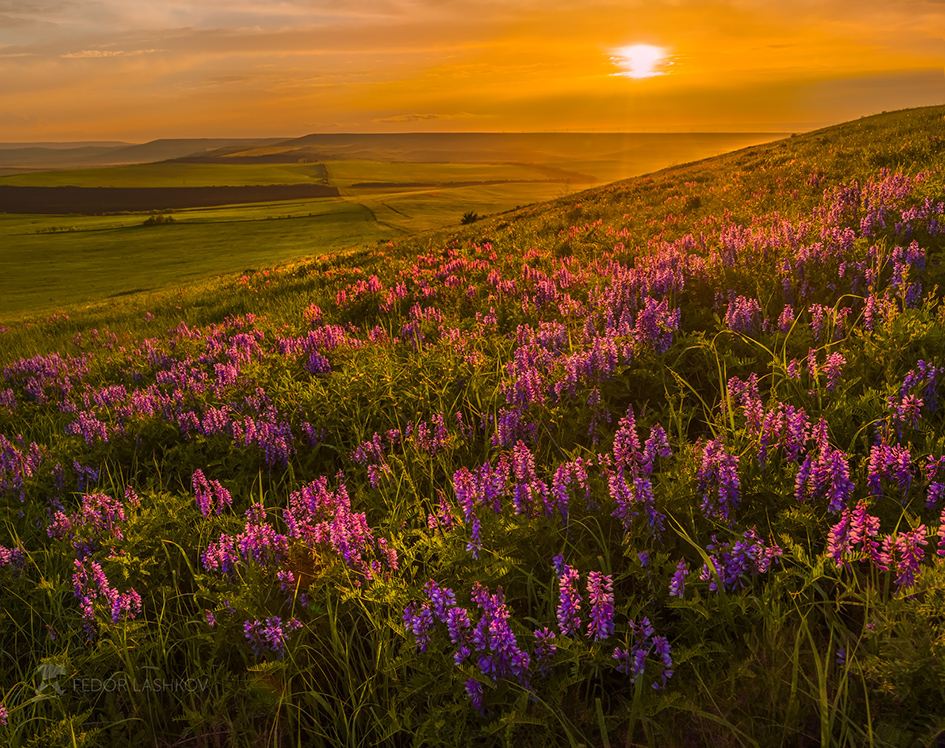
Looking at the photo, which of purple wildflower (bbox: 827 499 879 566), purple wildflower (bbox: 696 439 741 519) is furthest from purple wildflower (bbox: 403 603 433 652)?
purple wildflower (bbox: 827 499 879 566)

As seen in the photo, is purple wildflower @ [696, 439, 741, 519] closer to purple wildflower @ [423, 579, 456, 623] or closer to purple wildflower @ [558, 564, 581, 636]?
purple wildflower @ [558, 564, 581, 636]

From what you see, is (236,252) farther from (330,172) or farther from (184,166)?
(184,166)

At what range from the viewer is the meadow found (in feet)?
7.12

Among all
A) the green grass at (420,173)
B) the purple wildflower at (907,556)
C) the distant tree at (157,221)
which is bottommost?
the purple wildflower at (907,556)

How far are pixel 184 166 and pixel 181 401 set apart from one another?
195 metres

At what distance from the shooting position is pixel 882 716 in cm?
192

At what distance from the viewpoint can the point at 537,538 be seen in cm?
294

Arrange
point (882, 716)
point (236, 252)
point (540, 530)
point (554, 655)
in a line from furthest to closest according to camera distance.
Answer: point (236, 252)
point (540, 530)
point (554, 655)
point (882, 716)

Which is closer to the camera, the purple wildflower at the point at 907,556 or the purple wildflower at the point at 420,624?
the purple wildflower at the point at 907,556

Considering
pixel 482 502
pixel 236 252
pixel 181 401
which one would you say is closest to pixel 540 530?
pixel 482 502

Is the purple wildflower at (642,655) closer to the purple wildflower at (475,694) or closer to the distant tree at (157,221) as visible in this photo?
the purple wildflower at (475,694)

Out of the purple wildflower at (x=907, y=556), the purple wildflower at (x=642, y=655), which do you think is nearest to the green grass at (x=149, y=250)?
the purple wildflower at (x=642, y=655)

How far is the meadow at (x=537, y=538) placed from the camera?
2170mm

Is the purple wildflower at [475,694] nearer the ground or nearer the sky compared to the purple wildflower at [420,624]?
nearer the ground
